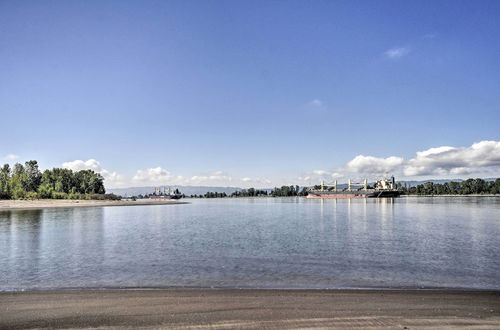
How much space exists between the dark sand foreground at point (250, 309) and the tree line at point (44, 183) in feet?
436

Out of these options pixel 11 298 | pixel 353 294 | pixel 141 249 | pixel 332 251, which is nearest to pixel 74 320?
pixel 11 298

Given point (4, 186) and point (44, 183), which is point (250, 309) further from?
point (44, 183)

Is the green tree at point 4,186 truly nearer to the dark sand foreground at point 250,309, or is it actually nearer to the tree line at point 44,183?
the tree line at point 44,183

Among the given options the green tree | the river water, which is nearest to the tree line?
the green tree

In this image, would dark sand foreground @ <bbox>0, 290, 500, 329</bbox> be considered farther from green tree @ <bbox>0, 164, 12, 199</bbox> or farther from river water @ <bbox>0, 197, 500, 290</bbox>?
green tree @ <bbox>0, 164, 12, 199</bbox>

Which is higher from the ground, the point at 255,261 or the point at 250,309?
the point at 250,309

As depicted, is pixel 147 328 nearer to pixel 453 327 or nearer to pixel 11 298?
pixel 11 298

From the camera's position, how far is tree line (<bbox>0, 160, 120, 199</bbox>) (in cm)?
12875

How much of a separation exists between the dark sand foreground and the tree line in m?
133

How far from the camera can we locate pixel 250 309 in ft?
38.2

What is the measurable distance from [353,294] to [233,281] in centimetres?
588

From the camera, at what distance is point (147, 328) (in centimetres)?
1000

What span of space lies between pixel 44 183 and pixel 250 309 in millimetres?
174332

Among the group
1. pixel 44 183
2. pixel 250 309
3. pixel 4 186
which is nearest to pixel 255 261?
pixel 250 309
